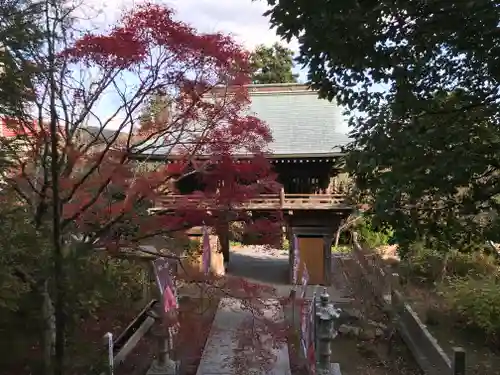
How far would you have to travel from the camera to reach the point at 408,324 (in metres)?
9.45

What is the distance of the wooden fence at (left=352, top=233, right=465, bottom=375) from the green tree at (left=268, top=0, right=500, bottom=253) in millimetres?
3557

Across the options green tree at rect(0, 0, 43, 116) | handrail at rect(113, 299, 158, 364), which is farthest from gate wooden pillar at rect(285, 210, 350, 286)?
green tree at rect(0, 0, 43, 116)

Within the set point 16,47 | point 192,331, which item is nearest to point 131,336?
point 192,331

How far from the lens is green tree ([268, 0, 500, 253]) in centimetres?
336

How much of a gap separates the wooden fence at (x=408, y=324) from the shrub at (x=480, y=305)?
99 cm

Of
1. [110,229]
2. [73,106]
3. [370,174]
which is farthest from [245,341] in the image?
[73,106]

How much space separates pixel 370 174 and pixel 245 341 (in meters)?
3.71

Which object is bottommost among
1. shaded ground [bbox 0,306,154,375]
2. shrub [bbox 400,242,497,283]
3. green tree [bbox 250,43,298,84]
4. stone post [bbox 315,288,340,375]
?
shrub [bbox 400,242,497,283]

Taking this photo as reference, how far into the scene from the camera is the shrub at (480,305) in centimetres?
880

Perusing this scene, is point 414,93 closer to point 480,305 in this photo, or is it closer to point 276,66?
point 480,305

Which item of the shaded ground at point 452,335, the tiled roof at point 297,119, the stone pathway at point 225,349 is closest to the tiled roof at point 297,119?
the tiled roof at point 297,119

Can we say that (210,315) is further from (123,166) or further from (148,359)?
(123,166)

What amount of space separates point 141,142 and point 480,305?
24.8ft

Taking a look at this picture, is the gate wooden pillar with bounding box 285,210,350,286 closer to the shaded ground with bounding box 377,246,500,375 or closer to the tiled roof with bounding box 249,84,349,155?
the tiled roof with bounding box 249,84,349,155
